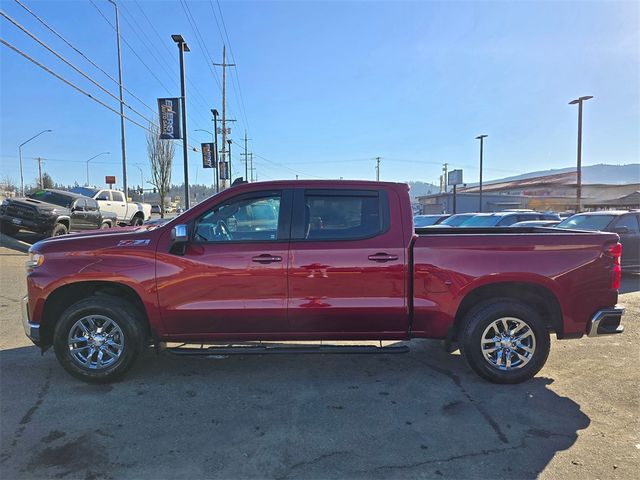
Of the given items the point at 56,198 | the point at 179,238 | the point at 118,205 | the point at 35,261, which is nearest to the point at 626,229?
the point at 179,238

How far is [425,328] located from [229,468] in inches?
87.4

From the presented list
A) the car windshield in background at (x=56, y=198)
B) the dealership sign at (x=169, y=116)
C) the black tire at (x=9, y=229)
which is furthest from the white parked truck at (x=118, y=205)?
the dealership sign at (x=169, y=116)

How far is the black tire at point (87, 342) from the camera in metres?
4.20

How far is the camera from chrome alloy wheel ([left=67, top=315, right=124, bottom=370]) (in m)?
4.24

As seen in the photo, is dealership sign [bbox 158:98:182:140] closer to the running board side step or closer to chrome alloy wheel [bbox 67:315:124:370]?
chrome alloy wheel [bbox 67:315:124:370]

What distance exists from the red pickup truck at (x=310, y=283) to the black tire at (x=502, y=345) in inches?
0.5

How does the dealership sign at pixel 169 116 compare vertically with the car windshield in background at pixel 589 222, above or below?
above

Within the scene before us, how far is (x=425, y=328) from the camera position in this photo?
4.28 m

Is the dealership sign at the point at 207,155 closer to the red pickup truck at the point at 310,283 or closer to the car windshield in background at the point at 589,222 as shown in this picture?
the car windshield in background at the point at 589,222

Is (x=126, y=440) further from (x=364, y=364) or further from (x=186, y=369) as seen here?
(x=364, y=364)

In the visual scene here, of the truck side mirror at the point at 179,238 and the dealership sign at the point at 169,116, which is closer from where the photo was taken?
the truck side mirror at the point at 179,238

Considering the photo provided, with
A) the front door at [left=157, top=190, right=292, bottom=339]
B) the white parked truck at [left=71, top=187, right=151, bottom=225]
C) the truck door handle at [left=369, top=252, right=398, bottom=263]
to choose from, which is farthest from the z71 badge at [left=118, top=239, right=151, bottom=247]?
the white parked truck at [left=71, top=187, right=151, bottom=225]

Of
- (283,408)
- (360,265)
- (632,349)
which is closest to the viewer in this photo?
(283,408)

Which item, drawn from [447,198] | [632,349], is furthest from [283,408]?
[447,198]
